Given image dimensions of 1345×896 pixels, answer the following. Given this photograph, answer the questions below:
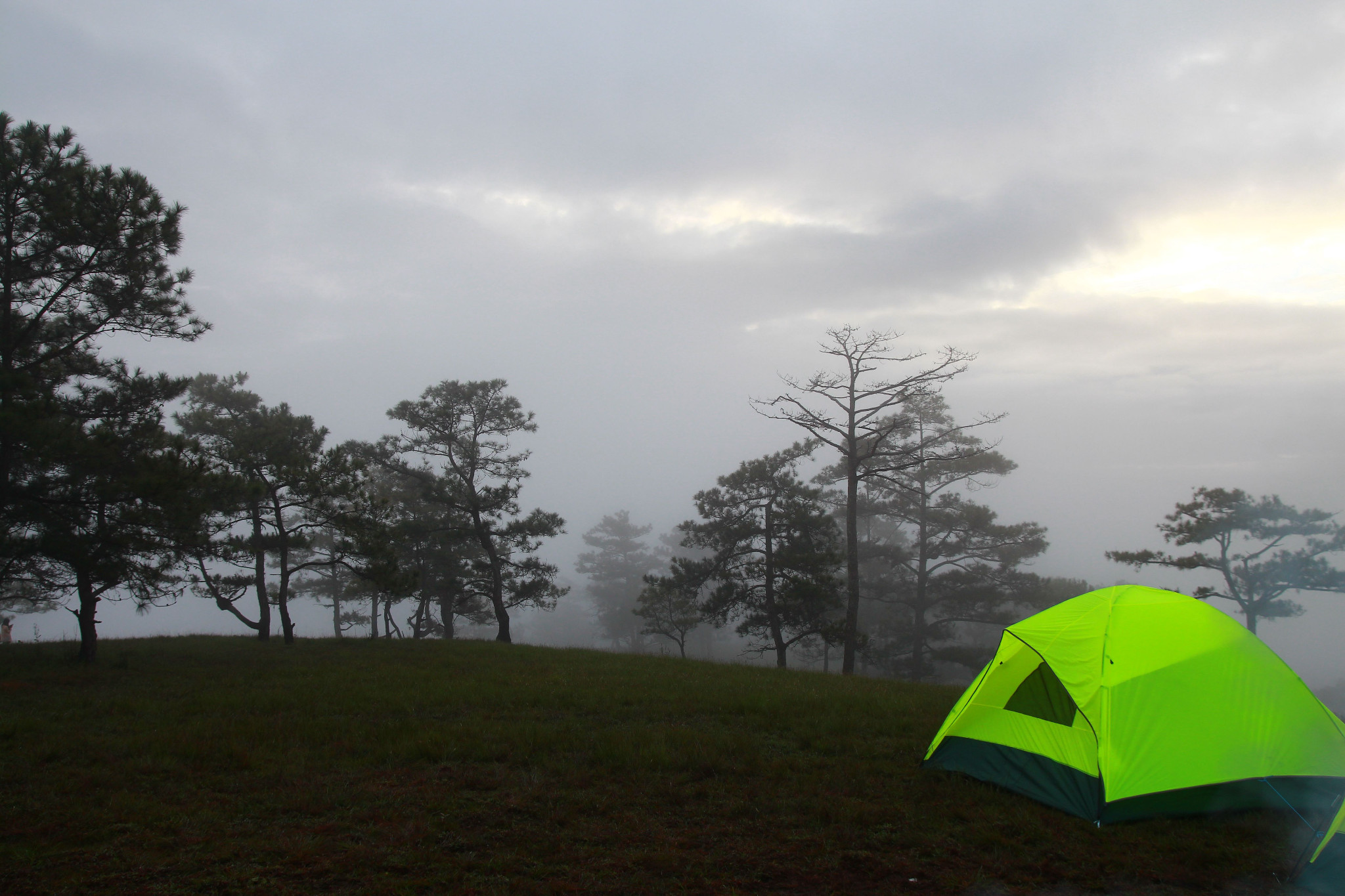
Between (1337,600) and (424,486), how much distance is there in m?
35.9

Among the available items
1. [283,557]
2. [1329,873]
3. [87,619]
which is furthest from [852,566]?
[87,619]

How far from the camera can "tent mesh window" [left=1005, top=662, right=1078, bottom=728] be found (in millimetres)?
6906

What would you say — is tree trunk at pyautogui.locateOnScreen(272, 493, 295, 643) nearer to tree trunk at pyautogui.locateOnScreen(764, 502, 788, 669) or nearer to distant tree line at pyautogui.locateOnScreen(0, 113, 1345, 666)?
distant tree line at pyautogui.locateOnScreen(0, 113, 1345, 666)

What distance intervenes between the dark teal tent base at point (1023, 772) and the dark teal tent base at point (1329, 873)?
1398 mm

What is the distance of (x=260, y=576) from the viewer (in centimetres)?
2184

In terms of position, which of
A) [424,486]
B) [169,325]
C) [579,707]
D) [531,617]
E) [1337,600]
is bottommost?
[531,617]

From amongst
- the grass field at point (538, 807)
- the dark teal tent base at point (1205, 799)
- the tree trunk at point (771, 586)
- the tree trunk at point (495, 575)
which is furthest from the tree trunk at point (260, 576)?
the dark teal tent base at point (1205, 799)

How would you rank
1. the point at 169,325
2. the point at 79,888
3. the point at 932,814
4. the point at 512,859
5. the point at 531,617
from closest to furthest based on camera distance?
the point at 79,888 → the point at 512,859 → the point at 932,814 → the point at 169,325 → the point at 531,617

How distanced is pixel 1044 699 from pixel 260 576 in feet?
74.0

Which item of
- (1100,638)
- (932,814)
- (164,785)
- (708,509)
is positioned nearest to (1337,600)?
(708,509)

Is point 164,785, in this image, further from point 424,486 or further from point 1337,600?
point 1337,600

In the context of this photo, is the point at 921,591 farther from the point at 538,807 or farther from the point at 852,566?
the point at 538,807

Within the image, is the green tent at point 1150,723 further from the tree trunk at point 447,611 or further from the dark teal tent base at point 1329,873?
the tree trunk at point 447,611

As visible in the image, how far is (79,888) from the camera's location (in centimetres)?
478
